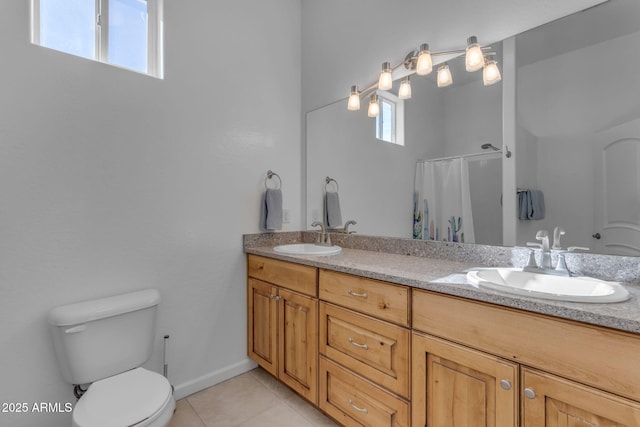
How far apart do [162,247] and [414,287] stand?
1.43m

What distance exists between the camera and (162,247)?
68.7 inches

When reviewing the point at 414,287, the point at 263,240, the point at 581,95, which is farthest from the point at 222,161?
the point at 581,95

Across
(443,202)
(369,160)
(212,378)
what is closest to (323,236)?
(369,160)

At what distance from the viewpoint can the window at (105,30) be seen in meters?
1.47

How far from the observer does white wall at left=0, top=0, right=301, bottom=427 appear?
1337mm

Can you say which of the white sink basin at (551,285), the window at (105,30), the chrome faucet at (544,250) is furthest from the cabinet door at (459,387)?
the window at (105,30)

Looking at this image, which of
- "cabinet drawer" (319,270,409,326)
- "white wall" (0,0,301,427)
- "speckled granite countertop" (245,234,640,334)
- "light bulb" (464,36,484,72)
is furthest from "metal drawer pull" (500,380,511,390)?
"white wall" (0,0,301,427)

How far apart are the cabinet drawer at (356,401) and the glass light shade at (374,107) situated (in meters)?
1.52

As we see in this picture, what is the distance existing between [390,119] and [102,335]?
1.94m

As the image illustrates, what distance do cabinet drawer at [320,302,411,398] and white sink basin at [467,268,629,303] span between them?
0.39 metres

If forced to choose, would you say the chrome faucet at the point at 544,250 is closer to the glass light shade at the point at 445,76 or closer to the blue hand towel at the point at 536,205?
the blue hand towel at the point at 536,205

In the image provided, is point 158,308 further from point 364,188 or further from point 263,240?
point 364,188

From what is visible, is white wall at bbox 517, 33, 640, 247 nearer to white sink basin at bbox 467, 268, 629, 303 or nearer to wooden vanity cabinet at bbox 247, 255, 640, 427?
white sink basin at bbox 467, 268, 629, 303

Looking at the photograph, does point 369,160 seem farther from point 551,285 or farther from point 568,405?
point 568,405
